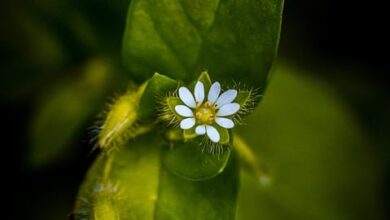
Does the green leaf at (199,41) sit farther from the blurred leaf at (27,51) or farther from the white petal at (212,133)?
the blurred leaf at (27,51)

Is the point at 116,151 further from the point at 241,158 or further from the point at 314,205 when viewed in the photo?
the point at 314,205

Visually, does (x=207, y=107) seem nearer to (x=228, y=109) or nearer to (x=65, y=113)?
(x=228, y=109)

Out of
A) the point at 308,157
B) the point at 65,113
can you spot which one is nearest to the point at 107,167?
the point at 65,113

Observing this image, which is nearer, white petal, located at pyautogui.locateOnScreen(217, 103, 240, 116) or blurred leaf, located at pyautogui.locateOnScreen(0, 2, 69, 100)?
white petal, located at pyautogui.locateOnScreen(217, 103, 240, 116)

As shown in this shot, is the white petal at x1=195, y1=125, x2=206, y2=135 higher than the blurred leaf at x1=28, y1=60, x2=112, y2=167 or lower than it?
lower

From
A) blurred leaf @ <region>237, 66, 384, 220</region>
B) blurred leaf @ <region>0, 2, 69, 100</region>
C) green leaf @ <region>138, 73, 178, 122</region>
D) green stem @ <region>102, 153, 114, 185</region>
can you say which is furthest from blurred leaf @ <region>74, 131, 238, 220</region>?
blurred leaf @ <region>0, 2, 69, 100</region>

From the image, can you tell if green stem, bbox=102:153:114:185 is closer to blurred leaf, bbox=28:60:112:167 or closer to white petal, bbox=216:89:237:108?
white petal, bbox=216:89:237:108

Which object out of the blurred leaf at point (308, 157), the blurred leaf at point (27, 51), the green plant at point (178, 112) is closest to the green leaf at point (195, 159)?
the green plant at point (178, 112)

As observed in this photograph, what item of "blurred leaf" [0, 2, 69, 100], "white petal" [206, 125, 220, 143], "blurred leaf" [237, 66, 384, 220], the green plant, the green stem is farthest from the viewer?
"blurred leaf" [0, 2, 69, 100]
